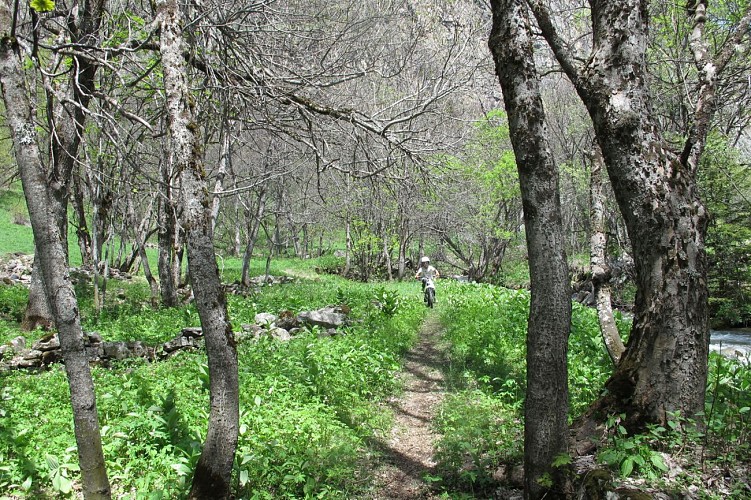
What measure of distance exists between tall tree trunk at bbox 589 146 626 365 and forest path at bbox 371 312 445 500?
86.4 inches

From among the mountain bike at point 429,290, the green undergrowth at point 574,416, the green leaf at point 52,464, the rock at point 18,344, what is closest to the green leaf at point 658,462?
the green undergrowth at point 574,416

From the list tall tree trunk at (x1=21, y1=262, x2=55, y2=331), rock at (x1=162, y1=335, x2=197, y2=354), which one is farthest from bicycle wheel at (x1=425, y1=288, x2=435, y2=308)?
tall tree trunk at (x1=21, y1=262, x2=55, y2=331)

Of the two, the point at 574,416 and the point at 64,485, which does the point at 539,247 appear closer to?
the point at 574,416

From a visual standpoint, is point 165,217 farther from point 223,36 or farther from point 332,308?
point 223,36

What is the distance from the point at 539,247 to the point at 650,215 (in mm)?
1154

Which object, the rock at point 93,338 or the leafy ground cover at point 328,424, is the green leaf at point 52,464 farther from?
the rock at point 93,338

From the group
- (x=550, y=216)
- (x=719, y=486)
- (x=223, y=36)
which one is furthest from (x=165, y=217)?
(x=719, y=486)

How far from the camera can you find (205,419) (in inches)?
183

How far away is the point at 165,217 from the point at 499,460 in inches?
460

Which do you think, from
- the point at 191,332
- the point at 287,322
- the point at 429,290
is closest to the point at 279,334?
the point at 287,322

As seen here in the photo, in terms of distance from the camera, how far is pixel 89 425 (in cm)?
298

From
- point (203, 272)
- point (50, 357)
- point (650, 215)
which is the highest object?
point (650, 215)

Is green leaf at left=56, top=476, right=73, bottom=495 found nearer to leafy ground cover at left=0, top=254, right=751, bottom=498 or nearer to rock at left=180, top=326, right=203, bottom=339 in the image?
leafy ground cover at left=0, top=254, right=751, bottom=498

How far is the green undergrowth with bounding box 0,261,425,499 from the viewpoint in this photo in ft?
12.4
